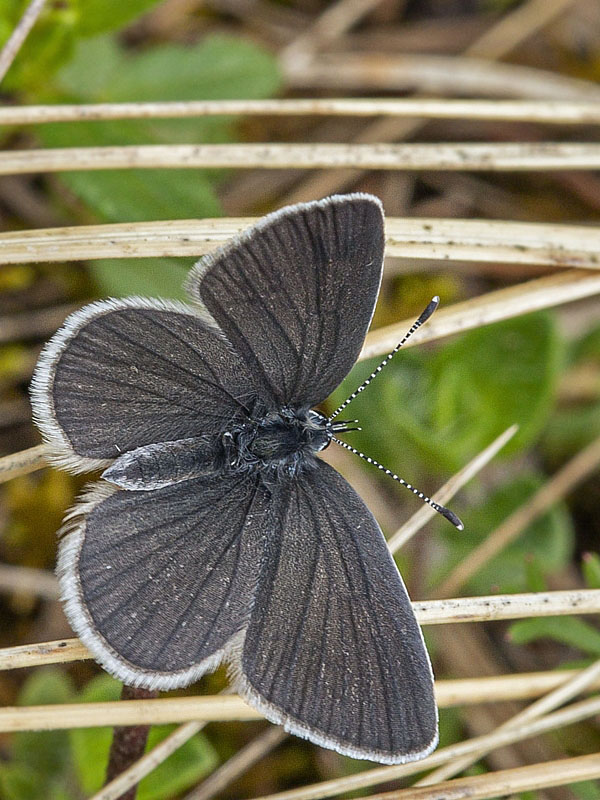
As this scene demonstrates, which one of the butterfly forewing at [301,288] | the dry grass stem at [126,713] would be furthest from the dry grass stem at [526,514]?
the butterfly forewing at [301,288]

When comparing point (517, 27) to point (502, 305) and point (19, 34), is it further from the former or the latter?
point (19, 34)

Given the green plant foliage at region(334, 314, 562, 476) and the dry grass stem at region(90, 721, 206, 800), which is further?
the green plant foliage at region(334, 314, 562, 476)

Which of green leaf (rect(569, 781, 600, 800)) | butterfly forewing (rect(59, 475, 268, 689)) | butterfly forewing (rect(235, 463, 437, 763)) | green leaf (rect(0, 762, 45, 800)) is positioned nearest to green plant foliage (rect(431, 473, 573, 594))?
green leaf (rect(569, 781, 600, 800))

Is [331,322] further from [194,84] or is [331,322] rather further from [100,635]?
[194,84]

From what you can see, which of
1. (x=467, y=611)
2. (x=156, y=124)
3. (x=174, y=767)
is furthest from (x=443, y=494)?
(x=156, y=124)

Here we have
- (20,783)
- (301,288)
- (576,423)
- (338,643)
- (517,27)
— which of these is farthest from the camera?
(517,27)

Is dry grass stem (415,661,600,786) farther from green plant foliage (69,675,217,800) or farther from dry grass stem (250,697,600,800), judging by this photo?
green plant foliage (69,675,217,800)
